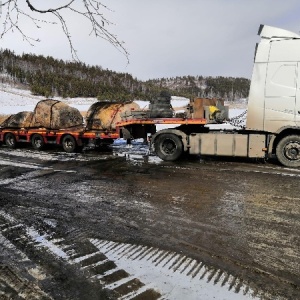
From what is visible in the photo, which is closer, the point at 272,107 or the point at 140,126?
the point at 272,107

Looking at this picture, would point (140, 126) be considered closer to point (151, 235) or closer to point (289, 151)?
point (289, 151)

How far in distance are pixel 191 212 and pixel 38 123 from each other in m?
10.3

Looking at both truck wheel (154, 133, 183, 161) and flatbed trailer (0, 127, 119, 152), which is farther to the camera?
flatbed trailer (0, 127, 119, 152)

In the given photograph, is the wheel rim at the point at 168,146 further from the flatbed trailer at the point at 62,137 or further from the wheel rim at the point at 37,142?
the wheel rim at the point at 37,142

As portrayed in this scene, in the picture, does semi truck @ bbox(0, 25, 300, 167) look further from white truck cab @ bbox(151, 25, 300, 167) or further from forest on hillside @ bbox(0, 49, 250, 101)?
forest on hillside @ bbox(0, 49, 250, 101)

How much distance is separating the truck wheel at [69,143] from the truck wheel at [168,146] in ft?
12.7

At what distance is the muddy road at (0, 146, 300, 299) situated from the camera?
3.57m

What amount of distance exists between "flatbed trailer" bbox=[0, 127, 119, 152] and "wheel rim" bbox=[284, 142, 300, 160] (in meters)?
5.99

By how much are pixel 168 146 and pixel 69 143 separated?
4.56 metres

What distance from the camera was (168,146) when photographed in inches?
446

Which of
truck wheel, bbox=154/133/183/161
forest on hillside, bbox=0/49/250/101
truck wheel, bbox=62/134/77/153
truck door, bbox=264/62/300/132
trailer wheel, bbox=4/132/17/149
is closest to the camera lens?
truck door, bbox=264/62/300/132

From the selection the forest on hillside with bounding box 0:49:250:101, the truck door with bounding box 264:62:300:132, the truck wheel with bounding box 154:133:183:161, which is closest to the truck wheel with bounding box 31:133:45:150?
the truck wheel with bounding box 154:133:183:161

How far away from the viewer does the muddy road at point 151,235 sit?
357cm

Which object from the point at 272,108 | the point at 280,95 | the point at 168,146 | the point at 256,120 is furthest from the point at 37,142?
the point at 280,95
